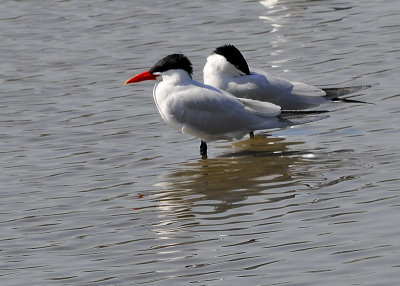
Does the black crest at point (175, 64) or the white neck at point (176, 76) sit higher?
the black crest at point (175, 64)

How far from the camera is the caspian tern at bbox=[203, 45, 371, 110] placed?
9547 millimetres

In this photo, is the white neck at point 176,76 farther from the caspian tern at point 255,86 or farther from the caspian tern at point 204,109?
the caspian tern at point 255,86

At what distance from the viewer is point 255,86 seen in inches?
376

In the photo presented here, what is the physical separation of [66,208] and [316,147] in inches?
90.1

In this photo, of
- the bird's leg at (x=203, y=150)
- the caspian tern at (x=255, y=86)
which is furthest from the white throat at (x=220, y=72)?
the bird's leg at (x=203, y=150)

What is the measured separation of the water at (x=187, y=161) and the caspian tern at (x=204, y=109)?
0.78 feet

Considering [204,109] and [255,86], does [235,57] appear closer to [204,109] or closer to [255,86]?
[255,86]

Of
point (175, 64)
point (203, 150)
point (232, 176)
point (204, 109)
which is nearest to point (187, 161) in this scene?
A: point (203, 150)

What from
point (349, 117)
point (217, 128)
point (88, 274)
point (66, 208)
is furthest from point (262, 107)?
point (88, 274)

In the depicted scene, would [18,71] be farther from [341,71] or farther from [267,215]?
[267,215]

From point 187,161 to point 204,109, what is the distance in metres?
0.42

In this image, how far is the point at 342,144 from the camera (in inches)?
352

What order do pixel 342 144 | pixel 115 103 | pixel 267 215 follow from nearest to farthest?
pixel 267 215, pixel 342 144, pixel 115 103

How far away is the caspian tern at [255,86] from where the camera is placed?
9.55 meters
